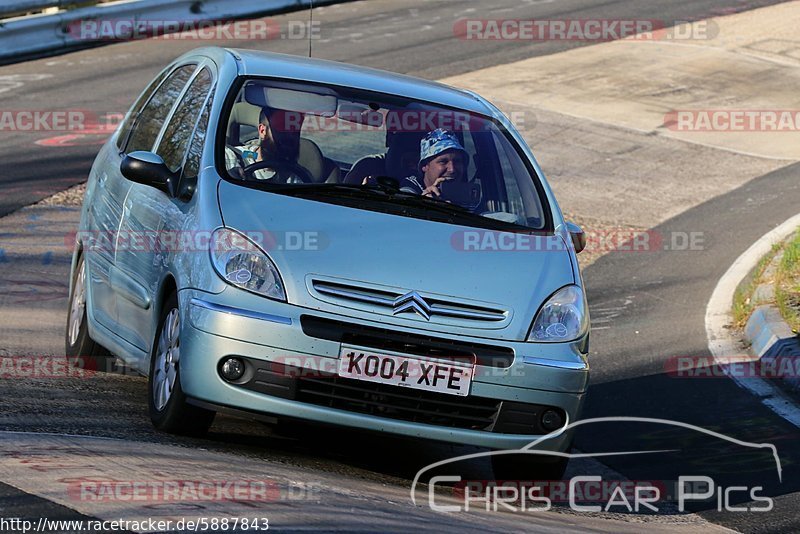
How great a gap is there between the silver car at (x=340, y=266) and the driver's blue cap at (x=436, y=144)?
0.04 ft

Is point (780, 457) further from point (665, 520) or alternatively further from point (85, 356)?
point (85, 356)

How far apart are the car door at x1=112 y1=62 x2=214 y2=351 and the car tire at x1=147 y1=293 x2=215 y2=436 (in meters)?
0.17

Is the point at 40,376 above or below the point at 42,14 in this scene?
above

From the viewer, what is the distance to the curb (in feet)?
30.0

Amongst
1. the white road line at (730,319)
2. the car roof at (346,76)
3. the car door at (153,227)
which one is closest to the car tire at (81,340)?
the car door at (153,227)

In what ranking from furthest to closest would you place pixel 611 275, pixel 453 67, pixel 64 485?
pixel 453 67, pixel 611 275, pixel 64 485

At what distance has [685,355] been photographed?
31.4 ft

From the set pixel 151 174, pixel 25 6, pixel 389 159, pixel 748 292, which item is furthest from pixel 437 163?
pixel 25 6

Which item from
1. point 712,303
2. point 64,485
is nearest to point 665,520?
point 64,485

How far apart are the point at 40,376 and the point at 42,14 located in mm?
13340

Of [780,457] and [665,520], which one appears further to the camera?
[780,457]

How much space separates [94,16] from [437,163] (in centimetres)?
1396

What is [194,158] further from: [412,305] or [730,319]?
[730,319]

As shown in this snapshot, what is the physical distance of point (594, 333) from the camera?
32.6ft
